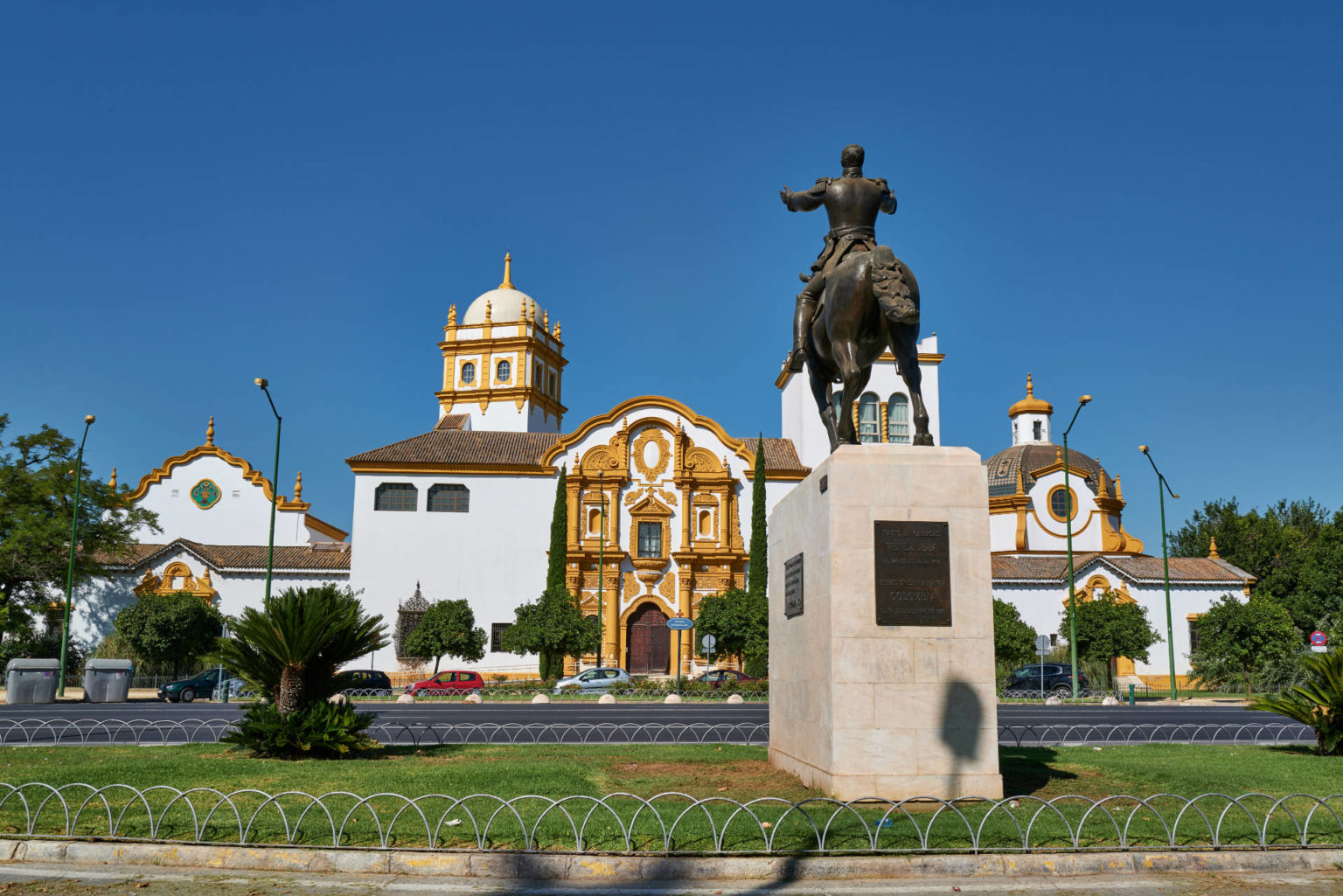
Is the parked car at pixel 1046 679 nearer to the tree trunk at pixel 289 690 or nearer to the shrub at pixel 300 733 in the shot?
the shrub at pixel 300 733

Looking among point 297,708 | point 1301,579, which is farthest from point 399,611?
point 1301,579

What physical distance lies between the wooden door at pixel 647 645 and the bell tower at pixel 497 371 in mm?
19812

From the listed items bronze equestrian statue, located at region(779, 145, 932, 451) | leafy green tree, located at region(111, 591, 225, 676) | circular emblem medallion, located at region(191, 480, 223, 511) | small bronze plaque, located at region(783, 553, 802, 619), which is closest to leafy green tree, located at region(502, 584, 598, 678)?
leafy green tree, located at region(111, 591, 225, 676)

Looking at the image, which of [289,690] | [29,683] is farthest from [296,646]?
[29,683]

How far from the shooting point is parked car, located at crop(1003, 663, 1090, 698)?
40031 millimetres

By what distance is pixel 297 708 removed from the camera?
12852 millimetres

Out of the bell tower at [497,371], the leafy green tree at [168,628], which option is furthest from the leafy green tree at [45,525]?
the bell tower at [497,371]

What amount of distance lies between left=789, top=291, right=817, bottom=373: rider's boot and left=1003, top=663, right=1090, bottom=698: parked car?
102 feet

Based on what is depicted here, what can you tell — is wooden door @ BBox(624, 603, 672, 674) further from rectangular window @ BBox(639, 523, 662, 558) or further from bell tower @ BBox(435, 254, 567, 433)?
bell tower @ BBox(435, 254, 567, 433)

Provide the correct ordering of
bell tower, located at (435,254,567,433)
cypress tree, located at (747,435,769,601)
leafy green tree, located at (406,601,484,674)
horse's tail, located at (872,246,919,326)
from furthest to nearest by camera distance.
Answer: bell tower, located at (435,254,567,433) → cypress tree, located at (747,435,769,601) → leafy green tree, located at (406,601,484,674) → horse's tail, located at (872,246,919,326)

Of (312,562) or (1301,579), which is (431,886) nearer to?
(312,562)

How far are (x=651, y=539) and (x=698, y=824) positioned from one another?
4242 centimetres

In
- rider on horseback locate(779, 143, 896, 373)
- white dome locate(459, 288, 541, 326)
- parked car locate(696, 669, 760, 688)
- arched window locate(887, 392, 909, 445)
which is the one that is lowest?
parked car locate(696, 669, 760, 688)

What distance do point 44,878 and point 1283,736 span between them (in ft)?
63.6
